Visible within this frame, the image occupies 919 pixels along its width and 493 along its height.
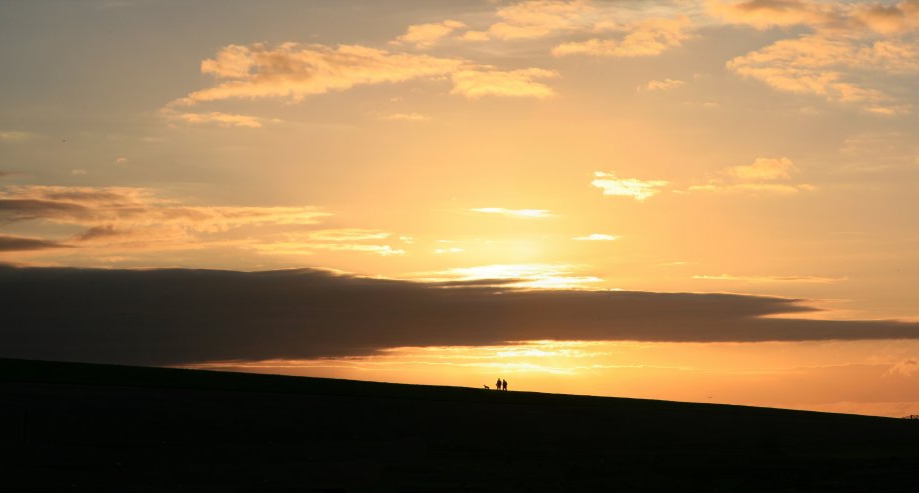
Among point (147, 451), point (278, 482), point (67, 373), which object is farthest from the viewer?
point (67, 373)

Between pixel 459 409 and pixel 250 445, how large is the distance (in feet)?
100

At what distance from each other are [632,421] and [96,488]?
5749cm

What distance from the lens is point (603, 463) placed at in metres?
60.0

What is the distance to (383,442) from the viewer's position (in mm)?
70062

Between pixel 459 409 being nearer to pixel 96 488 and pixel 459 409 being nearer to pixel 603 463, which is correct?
pixel 603 463

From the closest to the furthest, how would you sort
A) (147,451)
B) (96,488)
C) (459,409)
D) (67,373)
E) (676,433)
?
(96,488)
(147,451)
(676,433)
(459,409)
(67,373)

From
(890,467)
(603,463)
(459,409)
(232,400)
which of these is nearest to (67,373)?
(232,400)

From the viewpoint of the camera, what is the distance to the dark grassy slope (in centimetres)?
5028

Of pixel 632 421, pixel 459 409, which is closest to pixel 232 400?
pixel 459 409

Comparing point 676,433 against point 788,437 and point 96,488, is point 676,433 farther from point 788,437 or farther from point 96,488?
point 96,488

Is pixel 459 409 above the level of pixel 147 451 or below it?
above

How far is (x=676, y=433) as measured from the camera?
284 ft

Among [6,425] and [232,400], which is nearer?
[6,425]

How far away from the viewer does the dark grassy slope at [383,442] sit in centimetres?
5028
